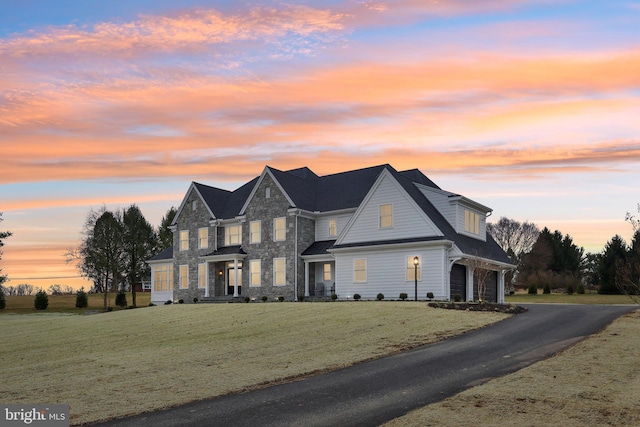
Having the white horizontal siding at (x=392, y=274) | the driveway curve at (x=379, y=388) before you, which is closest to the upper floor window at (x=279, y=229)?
the white horizontal siding at (x=392, y=274)

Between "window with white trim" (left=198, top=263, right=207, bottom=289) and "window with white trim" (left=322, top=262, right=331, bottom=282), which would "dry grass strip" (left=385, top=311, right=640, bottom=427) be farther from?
"window with white trim" (left=198, top=263, right=207, bottom=289)

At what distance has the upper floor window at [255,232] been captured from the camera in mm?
49481

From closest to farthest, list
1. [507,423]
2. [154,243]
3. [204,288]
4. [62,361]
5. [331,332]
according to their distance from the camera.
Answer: [507,423] < [62,361] < [331,332] < [204,288] < [154,243]

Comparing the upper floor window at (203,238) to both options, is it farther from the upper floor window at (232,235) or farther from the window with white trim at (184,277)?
the window with white trim at (184,277)

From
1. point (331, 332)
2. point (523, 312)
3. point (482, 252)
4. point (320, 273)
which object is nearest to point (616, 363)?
point (331, 332)

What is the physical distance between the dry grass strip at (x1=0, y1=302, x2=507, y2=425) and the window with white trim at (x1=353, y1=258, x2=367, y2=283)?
7.98 metres

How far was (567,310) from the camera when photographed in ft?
97.3

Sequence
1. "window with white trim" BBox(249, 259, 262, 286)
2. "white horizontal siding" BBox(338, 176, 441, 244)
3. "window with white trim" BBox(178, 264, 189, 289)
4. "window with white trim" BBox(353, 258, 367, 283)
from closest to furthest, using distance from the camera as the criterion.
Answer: "white horizontal siding" BBox(338, 176, 441, 244)
"window with white trim" BBox(353, 258, 367, 283)
"window with white trim" BBox(249, 259, 262, 286)
"window with white trim" BBox(178, 264, 189, 289)

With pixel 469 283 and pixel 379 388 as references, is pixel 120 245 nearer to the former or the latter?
pixel 469 283

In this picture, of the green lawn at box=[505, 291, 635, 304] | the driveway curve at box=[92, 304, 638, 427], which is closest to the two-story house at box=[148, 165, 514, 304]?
the green lawn at box=[505, 291, 635, 304]

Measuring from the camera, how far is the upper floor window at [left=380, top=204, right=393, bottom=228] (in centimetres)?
4050

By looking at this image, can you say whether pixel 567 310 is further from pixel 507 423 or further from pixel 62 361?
pixel 62 361

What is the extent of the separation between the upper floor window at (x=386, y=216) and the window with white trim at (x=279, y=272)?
387 inches

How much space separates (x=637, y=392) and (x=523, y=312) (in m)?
16.2
